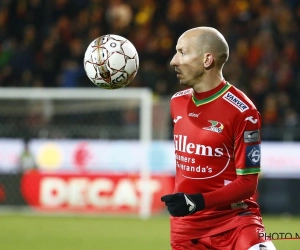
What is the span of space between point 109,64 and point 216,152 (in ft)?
3.05

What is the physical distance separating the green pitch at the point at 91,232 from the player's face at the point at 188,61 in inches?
208

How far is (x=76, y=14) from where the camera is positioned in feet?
55.0

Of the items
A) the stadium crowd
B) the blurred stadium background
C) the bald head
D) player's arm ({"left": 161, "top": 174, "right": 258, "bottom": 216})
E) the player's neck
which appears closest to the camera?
player's arm ({"left": 161, "top": 174, "right": 258, "bottom": 216})

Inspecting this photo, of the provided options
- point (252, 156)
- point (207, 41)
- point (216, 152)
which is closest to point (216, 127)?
point (216, 152)

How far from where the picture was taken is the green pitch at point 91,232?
10.0 meters

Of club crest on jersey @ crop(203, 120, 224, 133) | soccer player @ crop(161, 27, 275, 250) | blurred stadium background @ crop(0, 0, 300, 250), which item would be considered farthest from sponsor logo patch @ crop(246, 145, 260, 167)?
blurred stadium background @ crop(0, 0, 300, 250)

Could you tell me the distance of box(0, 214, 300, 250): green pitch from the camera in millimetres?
10023

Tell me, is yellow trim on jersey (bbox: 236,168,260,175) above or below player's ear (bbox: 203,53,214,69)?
below

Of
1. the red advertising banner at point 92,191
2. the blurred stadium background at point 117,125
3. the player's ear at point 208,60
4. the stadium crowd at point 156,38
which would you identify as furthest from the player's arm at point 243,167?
the stadium crowd at point 156,38

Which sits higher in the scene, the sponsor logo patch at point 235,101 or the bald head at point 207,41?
the bald head at point 207,41

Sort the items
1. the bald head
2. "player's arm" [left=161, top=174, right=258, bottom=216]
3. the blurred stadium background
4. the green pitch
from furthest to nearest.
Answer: the blurred stadium background
the green pitch
the bald head
"player's arm" [left=161, top=174, right=258, bottom=216]

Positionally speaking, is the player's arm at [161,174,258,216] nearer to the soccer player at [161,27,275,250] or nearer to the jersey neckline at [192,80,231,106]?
the soccer player at [161,27,275,250]

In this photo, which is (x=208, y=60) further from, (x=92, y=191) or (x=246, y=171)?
(x=92, y=191)

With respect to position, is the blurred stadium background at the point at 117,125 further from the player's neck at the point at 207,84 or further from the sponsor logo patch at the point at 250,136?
the sponsor logo patch at the point at 250,136
